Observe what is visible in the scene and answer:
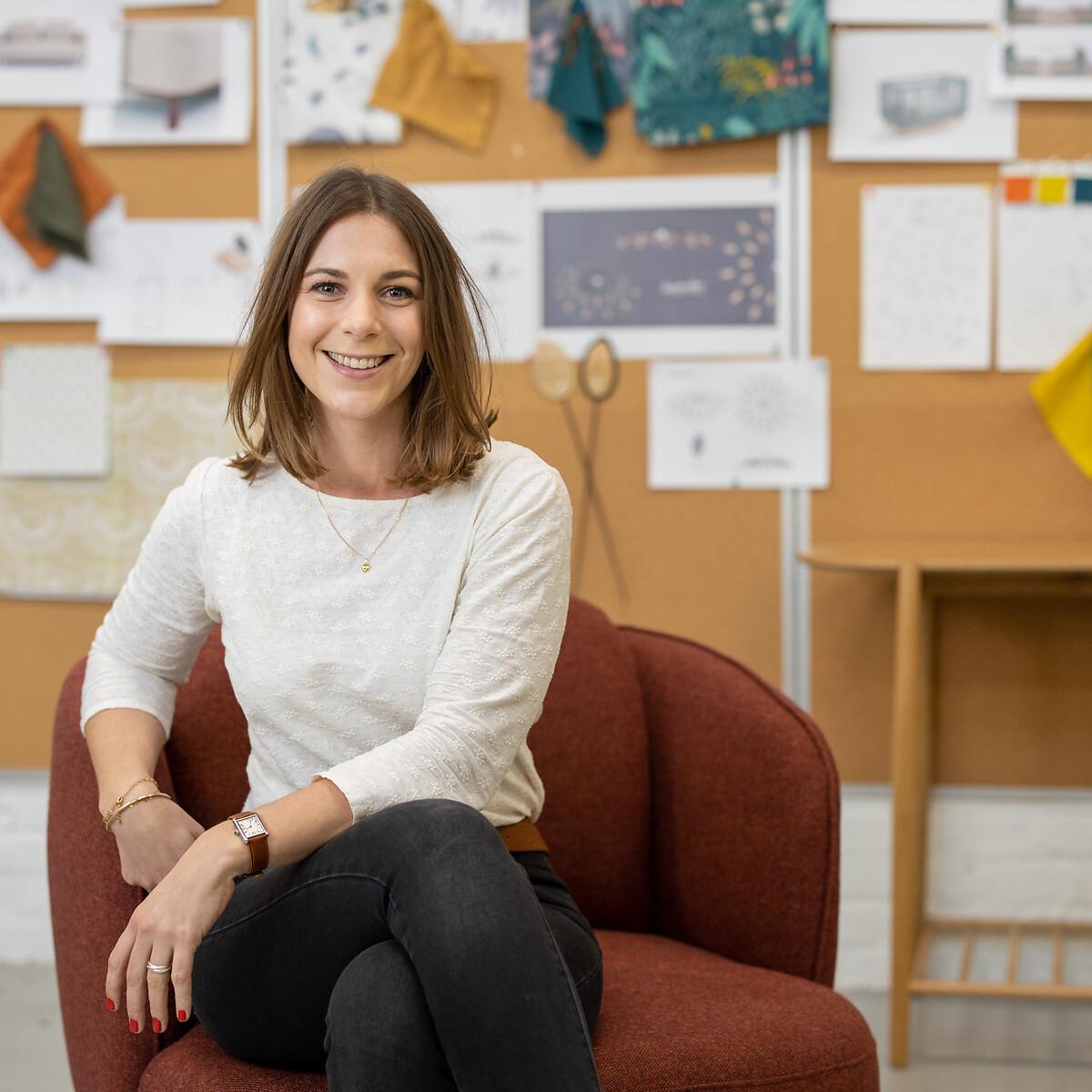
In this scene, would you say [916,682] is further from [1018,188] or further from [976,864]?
[1018,188]

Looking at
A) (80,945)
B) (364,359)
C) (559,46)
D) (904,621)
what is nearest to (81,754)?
(80,945)

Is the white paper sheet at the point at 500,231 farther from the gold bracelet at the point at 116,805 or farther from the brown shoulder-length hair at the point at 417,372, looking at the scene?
the gold bracelet at the point at 116,805

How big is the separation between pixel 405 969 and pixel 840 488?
63.8 inches

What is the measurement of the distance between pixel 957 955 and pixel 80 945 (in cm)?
174

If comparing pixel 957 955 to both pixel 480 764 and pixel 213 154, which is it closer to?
pixel 480 764

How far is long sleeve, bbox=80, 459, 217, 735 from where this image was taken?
1.44 meters

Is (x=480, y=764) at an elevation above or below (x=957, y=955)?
above

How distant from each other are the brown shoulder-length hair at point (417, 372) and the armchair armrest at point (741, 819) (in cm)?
47

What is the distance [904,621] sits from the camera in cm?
220

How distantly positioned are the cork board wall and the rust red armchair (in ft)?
2.43

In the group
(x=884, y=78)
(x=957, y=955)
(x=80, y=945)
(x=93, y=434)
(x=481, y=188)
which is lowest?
A: (x=957, y=955)

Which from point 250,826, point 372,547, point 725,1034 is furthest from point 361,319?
point 725,1034

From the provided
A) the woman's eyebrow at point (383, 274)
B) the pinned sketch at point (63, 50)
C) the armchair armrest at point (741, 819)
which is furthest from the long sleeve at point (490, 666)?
the pinned sketch at point (63, 50)

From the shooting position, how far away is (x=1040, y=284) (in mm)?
2477
